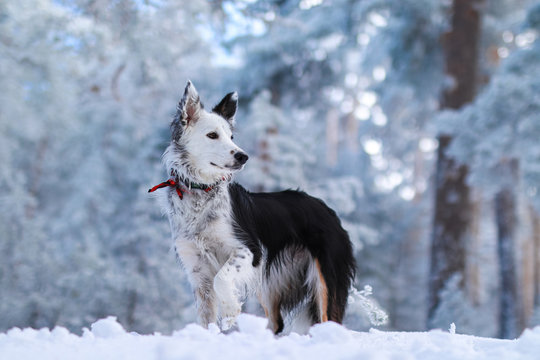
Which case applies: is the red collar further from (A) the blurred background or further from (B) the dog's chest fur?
(A) the blurred background

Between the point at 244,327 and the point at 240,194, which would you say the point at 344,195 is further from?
the point at 244,327

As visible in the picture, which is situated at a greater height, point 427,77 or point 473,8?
point 473,8

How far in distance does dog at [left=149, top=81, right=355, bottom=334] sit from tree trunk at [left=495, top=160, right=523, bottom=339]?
31.2ft

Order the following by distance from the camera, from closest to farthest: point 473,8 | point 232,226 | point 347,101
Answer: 1. point 232,226
2. point 473,8
3. point 347,101

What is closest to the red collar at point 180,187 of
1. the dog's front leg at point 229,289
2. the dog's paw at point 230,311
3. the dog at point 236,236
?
the dog at point 236,236

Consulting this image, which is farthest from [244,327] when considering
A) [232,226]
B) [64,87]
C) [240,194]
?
[64,87]

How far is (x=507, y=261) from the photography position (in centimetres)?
1332

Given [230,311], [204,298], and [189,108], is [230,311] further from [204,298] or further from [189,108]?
[189,108]

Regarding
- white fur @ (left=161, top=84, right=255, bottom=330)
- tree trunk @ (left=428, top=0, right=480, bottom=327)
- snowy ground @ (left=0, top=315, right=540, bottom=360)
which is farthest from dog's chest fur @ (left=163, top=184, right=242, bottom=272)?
tree trunk @ (left=428, top=0, right=480, bottom=327)

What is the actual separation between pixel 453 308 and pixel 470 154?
3.18 meters

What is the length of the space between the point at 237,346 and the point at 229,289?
111 cm

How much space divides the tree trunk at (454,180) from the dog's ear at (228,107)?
7.22 m

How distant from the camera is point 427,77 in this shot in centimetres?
1362

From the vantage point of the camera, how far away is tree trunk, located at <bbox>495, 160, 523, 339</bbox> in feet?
42.0
